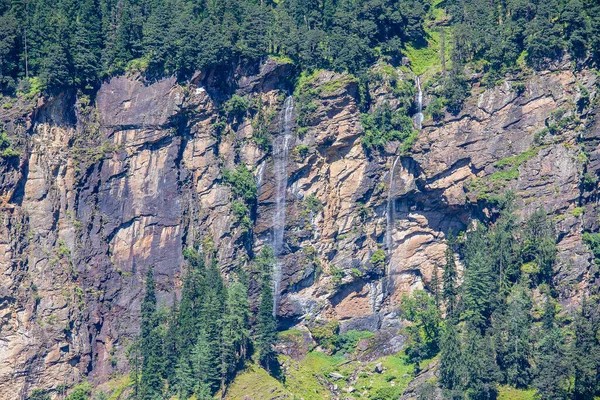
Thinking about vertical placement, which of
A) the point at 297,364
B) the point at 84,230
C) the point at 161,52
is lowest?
the point at 297,364

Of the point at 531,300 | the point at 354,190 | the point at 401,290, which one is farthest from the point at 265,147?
the point at 531,300

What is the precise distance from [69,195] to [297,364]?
2489 centimetres

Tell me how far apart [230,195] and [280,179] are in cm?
471

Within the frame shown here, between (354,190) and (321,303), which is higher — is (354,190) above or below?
above

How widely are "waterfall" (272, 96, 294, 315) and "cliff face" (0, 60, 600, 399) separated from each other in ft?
1.53

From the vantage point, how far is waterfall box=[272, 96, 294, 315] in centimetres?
14638

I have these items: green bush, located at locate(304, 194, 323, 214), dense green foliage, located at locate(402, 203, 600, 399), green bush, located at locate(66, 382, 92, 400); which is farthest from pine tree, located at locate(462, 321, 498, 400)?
green bush, located at locate(66, 382, 92, 400)

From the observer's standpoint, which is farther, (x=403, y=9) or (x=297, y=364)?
(x=403, y=9)

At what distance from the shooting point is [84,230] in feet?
471

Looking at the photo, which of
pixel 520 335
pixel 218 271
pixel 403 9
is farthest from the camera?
pixel 403 9

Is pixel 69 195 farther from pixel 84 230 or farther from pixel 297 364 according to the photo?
pixel 297 364

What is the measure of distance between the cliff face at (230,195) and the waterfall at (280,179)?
47 centimetres

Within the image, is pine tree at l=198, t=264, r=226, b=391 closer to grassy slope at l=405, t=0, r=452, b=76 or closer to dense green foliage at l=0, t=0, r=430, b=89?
dense green foliage at l=0, t=0, r=430, b=89

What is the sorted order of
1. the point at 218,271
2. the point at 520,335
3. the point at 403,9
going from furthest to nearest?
the point at 403,9 → the point at 218,271 → the point at 520,335
